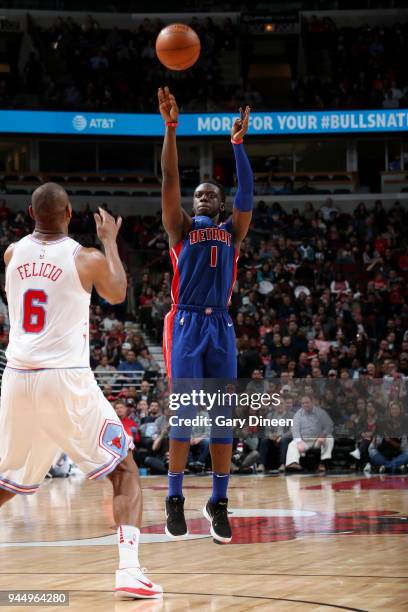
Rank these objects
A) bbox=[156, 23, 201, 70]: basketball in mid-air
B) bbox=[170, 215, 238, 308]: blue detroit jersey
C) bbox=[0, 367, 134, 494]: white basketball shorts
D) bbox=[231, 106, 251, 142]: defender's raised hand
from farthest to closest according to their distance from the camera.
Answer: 1. bbox=[156, 23, 201, 70]: basketball in mid-air
2. bbox=[231, 106, 251, 142]: defender's raised hand
3. bbox=[170, 215, 238, 308]: blue detroit jersey
4. bbox=[0, 367, 134, 494]: white basketball shorts

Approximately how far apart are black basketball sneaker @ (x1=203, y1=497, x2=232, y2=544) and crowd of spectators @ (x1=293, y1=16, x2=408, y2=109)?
22.4 meters

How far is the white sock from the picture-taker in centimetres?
535

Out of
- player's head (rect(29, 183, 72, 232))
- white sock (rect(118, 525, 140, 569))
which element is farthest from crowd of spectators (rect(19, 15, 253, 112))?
white sock (rect(118, 525, 140, 569))

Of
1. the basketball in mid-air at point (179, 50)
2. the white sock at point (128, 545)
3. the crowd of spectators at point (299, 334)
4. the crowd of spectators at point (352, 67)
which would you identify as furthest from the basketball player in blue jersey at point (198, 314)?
the crowd of spectators at point (352, 67)

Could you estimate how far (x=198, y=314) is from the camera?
682 cm

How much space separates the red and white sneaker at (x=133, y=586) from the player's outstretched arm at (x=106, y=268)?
1443 mm

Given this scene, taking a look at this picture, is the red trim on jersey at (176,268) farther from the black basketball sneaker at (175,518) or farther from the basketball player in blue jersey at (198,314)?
the black basketball sneaker at (175,518)

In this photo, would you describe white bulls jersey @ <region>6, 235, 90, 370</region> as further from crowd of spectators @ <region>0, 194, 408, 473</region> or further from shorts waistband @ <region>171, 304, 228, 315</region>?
crowd of spectators @ <region>0, 194, 408, 473</region>

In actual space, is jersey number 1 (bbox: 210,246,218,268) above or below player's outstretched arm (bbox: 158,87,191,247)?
below

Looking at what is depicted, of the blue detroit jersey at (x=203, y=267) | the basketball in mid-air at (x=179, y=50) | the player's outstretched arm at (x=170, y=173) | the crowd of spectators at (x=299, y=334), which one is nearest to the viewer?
the player's outstretched arm at (x=170, y=173)

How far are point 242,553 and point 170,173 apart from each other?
2.75 meters

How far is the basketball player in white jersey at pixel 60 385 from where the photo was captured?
5219 millimetres

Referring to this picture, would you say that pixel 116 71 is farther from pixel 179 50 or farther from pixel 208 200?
pixel 208 200

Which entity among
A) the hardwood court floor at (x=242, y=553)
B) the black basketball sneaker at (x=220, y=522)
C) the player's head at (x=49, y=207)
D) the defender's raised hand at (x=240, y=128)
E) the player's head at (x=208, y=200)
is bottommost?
the hardwood court floor at (x=242, y=553)
